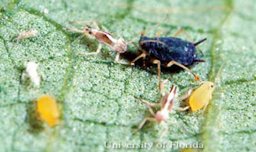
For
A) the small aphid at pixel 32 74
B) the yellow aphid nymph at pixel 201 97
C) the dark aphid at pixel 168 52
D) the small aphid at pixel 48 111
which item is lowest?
the small aphid at pixel 48 111

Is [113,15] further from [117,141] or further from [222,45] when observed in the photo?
[117,141]

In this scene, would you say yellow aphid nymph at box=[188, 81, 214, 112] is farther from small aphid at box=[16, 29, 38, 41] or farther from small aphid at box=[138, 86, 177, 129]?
small aphid at box=[16, 29, 38, 41]

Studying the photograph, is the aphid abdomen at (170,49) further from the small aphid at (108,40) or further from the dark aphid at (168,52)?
the small aphid at (108,40)

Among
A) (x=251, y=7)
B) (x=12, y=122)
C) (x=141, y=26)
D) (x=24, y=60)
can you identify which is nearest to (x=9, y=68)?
(x=24, y=60)

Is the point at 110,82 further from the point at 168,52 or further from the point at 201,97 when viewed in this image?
the point at 201,97

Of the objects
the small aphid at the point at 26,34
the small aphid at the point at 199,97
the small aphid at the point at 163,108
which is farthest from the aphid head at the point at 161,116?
the small aphid at the point at 26,34

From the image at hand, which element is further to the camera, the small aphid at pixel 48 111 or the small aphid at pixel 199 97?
the small aphid at pixel 199 97

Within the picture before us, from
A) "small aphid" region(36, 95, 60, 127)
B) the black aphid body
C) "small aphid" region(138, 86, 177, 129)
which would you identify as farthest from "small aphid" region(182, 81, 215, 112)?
"small aphid" region(36, 95, 60, 127)
